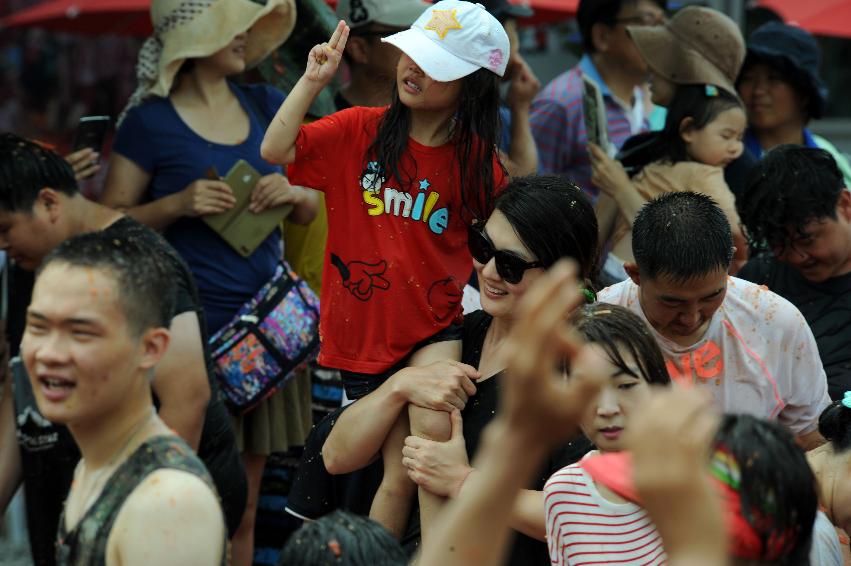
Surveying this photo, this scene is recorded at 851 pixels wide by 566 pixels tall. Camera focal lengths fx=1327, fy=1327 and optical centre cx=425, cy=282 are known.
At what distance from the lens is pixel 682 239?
146 inches

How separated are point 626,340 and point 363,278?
3.16 feet

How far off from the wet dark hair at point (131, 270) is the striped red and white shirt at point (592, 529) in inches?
39.9

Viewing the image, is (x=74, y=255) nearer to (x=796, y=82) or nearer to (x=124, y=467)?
(x=124, y=467)

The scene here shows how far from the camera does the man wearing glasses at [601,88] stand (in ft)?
19.5

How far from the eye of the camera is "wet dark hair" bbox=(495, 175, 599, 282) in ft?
11.7

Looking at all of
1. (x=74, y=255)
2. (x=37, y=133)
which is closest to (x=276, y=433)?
(x=74, y=255)

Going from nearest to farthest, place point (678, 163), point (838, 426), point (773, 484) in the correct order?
point (773, 484), point (838, 426), point (678, 163)

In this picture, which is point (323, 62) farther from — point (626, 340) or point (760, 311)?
point (760, 311)

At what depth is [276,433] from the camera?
16.5ft

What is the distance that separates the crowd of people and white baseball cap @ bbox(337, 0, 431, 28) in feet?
0.04

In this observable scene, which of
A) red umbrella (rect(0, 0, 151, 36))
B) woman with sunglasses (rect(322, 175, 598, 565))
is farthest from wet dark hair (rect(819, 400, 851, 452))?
red umbrella (rect(0, 0, 151, 36))

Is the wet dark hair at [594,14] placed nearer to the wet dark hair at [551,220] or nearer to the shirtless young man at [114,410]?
the wet dark hair at [551,220]

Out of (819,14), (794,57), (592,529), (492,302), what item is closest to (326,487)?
(492,302)

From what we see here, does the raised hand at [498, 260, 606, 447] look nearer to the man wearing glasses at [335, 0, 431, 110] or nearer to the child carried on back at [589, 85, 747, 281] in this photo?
the child carried on back at [589, 85, 747, 281]
